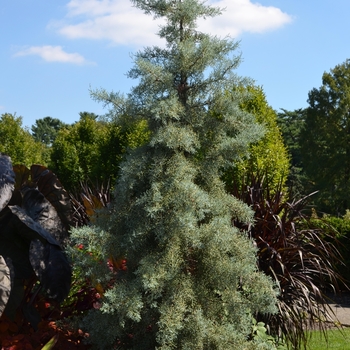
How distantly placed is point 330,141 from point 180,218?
96.8 feet

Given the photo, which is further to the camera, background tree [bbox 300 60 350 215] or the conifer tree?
background tree [bbox 300 60 350 215]

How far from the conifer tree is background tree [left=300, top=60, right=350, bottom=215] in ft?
92.0

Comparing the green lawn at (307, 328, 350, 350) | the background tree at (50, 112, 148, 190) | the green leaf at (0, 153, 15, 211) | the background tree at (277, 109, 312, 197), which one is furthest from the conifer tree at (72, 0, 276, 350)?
the background tree at (277, 109, 312, 197)

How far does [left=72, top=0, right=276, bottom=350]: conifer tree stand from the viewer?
3607mm

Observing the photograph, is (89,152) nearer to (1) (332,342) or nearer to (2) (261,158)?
(2) (261,158)

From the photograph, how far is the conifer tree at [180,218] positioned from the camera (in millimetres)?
3607

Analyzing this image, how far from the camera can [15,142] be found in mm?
16609

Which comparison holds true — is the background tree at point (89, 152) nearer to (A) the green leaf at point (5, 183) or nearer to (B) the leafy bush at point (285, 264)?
(B) the leafy bush at point (285, 264)

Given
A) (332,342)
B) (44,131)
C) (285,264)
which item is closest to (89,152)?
(332,342)

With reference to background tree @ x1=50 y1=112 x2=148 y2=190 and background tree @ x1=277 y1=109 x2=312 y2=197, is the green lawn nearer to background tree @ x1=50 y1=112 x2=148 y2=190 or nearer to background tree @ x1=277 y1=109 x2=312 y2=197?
background tree @ x1=50 y1=112 x2=148 y2=190

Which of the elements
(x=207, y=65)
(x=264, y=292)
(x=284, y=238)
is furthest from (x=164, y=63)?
(x=284, y=238)

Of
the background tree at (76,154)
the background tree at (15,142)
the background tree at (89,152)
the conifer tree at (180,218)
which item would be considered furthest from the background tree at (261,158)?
the background tree at (15,142)

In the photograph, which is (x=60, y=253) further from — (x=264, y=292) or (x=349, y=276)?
(x=349, y=276)

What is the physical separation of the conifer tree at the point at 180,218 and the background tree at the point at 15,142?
510 inches
